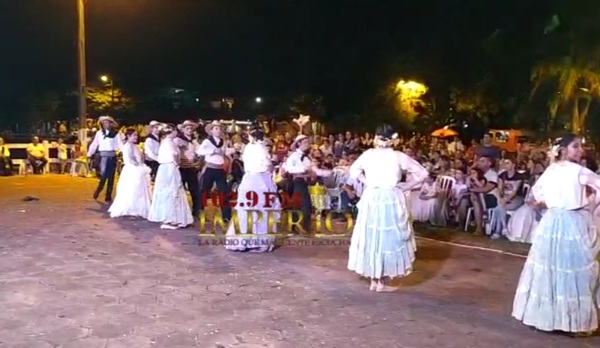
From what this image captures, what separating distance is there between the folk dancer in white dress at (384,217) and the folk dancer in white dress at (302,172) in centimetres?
293

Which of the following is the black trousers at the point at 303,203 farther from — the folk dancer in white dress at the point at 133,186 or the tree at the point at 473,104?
the tree at the point at 473,104

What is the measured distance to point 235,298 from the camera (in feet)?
22.9

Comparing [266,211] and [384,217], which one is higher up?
[384,217]

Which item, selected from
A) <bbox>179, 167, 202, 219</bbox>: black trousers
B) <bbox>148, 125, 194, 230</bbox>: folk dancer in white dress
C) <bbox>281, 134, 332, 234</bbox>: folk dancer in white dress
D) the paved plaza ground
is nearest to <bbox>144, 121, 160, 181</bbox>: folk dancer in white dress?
<bbox>179, 167, 202, 219</bbox>: black trousers

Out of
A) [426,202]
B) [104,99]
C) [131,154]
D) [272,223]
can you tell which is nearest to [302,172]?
[272,223]

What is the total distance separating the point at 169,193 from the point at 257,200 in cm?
234

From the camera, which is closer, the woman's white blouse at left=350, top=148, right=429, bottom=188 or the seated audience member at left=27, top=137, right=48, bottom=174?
the woman's white blouse at left=350, top=148, right=429, bottom=188

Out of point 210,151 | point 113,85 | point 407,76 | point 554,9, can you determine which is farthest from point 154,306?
point 113,85

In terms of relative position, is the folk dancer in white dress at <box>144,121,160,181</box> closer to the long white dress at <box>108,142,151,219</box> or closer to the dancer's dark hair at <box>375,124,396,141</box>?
the long white dress at <box>108,142,151,219</box>

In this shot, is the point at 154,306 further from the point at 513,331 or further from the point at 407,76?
the point at 407,76

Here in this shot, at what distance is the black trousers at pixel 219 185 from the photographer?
11078 mm

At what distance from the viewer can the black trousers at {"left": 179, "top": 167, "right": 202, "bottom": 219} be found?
11.9m

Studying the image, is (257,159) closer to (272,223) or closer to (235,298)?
(272,223)

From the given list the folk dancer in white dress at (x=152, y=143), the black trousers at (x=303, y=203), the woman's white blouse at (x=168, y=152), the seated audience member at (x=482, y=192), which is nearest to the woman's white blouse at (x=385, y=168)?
the black trousers at (x=303, y=203)
